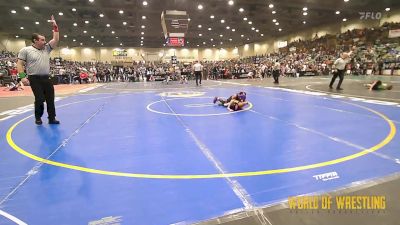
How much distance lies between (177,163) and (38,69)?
4.00 metres

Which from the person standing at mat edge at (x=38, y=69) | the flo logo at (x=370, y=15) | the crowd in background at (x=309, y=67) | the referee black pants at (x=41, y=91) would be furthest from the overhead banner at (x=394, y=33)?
the referee black pants at (x=41, y=91)

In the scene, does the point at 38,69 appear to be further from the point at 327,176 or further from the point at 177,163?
the point at 327,176

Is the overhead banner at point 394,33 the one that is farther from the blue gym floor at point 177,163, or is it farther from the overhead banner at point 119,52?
the overhead banner at point 119,52

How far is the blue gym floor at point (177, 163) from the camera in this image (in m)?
2.45

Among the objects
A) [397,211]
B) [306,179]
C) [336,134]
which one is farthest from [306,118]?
[397,211]

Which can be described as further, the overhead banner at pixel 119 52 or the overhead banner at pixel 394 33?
the overhead banner at pixel 119 52

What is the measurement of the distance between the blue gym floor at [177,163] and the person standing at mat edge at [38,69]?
55 centimetres

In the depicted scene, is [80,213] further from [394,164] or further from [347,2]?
[347,2]

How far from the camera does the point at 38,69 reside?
5.68 meters

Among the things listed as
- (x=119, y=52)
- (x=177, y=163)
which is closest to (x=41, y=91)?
(x=177, y=163)

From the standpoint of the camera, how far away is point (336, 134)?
15.3 ft

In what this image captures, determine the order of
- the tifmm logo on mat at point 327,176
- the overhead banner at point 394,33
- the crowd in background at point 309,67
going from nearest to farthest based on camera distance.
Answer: the tifmm logo on mat at point 327,176 → the crowd in background at point 309,67 → the overhead banner at point 394,33

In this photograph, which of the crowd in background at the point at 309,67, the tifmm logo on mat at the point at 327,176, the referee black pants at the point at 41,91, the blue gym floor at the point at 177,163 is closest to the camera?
the blue gym floor at the point at 177,163

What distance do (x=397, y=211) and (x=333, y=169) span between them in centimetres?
93
